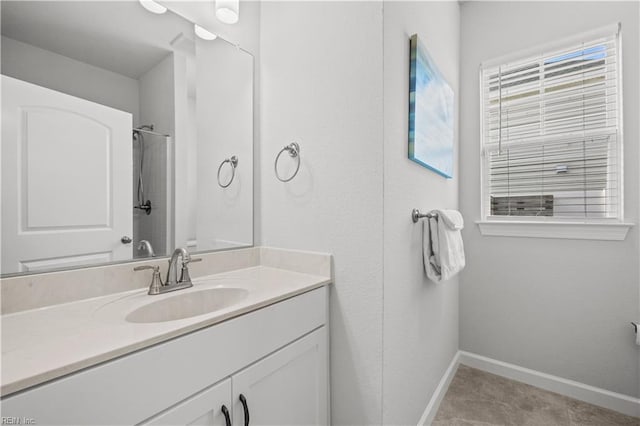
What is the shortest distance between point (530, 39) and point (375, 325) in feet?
6.76

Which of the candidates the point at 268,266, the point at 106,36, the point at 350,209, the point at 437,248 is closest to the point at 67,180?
the point at 106,36

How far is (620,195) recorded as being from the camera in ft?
5.24

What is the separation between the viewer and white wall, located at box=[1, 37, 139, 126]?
2.83 feet

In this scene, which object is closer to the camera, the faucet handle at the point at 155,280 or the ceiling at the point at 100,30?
the ceiling at the point at 100,30

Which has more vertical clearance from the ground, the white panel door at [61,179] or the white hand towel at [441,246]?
Answer: the white panel door at [61,179]

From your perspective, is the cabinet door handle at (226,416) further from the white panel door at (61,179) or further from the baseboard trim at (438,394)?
the baseboard trim at (438,394)

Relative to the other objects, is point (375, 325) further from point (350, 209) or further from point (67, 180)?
point (67, 180)

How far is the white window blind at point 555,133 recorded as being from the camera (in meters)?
1.65

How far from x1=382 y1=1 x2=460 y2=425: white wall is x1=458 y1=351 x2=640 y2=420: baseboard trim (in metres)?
0.49

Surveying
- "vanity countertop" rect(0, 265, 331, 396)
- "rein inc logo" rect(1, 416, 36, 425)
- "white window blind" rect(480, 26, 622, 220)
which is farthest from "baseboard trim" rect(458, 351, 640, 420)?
"rein inc logo" rect(1, 416, 36, 425)

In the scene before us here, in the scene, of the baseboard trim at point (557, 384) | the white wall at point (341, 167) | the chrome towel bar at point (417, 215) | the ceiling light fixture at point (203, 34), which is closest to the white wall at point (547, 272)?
the baseboard trim at point (557, 384)

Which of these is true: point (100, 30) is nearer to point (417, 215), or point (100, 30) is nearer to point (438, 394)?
point (417, 215)

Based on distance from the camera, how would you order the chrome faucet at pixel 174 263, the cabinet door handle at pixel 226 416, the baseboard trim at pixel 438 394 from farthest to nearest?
the baseboard trim at pixel 438 394, the chrome faucet at pixel 174 263, the cabinet door handle at pixel 226 416

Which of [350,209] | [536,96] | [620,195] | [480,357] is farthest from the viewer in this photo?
[480,357]
